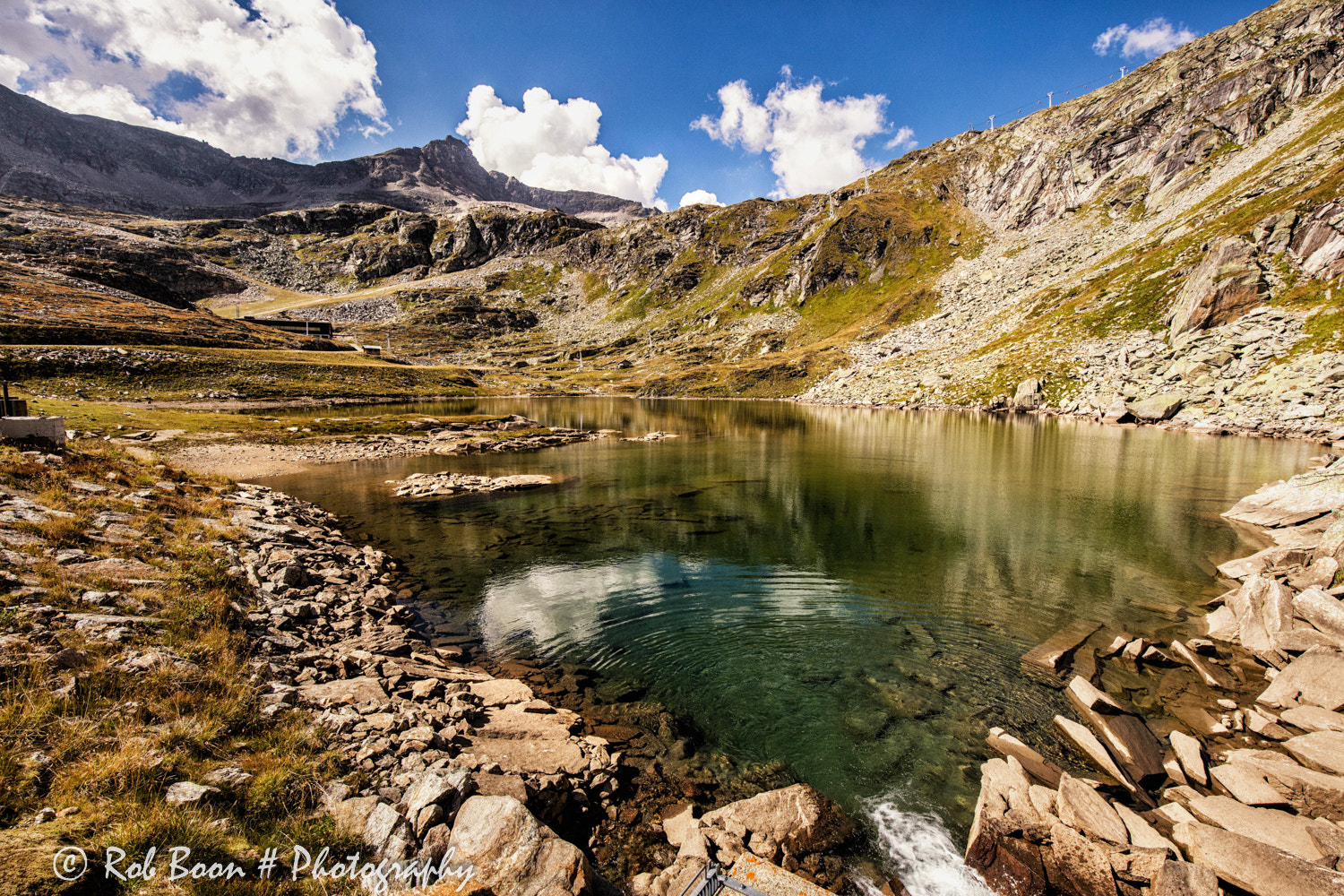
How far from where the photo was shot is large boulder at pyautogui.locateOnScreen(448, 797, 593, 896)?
6.79 metres

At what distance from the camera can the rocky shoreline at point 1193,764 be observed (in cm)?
826

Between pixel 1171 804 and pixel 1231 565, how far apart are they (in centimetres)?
1887

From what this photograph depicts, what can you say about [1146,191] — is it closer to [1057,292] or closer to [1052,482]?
[1057,292]

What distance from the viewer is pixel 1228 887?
802cm

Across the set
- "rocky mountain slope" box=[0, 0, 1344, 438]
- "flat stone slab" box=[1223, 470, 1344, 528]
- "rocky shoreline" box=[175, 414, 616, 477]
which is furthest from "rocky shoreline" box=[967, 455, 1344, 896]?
"rocky mountain slope" box=[0, 0, 1344, 438]

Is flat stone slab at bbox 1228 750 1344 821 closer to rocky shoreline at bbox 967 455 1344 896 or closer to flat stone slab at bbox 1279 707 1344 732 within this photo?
rocky shoreline at bbox 967 455 1344 896

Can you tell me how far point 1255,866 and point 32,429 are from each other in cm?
4035

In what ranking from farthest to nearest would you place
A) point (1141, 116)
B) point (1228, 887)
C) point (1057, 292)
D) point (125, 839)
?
point (1141, 116) < point (1057, 292) < point (1228, 887) < point (125, 839)

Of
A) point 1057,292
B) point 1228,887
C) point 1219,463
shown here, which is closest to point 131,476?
point 1228,887

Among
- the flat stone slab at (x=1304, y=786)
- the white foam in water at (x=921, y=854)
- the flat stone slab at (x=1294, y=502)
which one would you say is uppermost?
the flat stone slab at (x=1294, y=502)

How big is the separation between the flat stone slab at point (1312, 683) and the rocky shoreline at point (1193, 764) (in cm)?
3

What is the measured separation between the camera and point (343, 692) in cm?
1111

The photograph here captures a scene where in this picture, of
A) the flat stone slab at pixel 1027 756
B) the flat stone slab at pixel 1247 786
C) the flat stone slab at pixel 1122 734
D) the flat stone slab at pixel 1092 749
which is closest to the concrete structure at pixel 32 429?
the flat stone slab at pixel 1027 756

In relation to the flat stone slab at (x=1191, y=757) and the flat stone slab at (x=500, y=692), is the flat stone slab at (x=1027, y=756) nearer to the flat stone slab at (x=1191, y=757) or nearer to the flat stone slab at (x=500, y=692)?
the flat stone slab at (x=1191, y=757)
